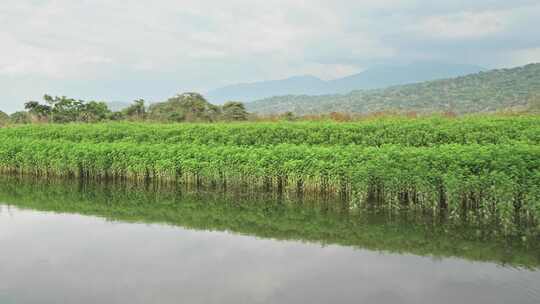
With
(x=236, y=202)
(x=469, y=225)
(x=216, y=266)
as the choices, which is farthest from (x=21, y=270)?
(x=469, y=225)

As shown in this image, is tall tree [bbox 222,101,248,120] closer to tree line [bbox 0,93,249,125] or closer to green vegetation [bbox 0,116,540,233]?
tree line [bbox 0,93,249,125]

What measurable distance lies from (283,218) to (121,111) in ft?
81.9

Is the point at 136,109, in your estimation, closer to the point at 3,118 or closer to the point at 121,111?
the point at 121,111

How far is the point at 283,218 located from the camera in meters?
12.2

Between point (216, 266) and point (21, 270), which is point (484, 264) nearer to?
point (216, 266)

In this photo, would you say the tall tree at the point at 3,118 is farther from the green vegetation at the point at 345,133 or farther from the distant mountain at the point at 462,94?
the distant mountain at the point at 462,94

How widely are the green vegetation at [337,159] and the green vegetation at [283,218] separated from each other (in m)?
0.79

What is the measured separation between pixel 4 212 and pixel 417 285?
1120 centimetres

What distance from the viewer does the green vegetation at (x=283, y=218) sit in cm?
958

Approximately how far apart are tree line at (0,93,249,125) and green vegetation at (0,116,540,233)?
327 inches

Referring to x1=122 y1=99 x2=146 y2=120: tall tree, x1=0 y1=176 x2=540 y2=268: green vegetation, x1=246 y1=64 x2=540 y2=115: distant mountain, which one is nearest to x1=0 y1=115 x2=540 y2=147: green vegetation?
x1=0 y1=176 x2=540 y2=268: green vegetation

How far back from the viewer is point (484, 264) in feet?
28.1

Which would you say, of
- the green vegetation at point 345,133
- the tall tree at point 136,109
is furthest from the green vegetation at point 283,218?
the tall tree at point 136,109

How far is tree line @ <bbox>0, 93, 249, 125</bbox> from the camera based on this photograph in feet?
100
